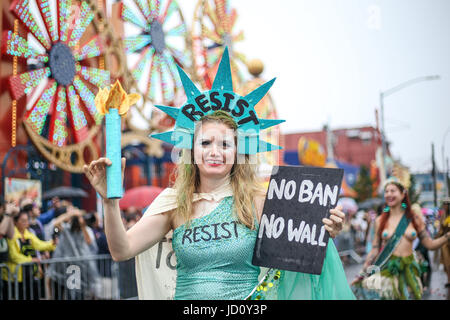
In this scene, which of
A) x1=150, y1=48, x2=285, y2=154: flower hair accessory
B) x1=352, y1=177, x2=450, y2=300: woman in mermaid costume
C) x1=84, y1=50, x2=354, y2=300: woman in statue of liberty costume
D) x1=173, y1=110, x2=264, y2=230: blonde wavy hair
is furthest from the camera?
x1=352, y1=177, x2=450, y2=300: woman in mermaid costume

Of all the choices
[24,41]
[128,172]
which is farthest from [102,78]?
[128,172]

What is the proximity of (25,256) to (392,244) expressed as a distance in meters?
4.26

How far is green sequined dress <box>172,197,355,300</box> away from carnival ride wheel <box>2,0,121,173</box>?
6283 millimetres

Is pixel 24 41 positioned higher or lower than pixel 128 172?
higher

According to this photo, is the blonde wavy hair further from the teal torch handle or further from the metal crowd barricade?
the metal crowd barricade

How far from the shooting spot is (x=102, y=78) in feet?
31.6

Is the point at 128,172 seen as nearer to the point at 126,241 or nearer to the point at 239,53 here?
the point at 239,53

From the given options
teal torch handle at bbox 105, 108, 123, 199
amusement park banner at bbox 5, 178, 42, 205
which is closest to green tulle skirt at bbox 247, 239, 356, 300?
teal torch handle at bbox 105, 108, 123, 199

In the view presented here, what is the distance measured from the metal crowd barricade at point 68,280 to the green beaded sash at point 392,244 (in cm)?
369

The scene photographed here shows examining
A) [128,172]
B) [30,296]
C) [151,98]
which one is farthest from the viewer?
[128,172]

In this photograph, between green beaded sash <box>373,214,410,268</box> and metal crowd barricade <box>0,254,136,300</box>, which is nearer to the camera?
green beaded sash <box>373,214,410,268</box>

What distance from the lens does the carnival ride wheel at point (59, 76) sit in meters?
8.38

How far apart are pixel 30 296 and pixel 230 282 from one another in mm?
4690

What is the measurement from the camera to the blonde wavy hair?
2.72m
